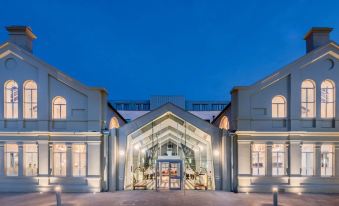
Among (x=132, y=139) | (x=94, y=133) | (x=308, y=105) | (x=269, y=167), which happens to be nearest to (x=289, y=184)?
(x=269, y=167)

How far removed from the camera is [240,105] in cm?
1867

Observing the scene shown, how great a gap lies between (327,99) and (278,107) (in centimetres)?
343

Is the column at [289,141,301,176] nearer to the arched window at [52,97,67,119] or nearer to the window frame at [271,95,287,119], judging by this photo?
the window frame at [271,95,287,119]

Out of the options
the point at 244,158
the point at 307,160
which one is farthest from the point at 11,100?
the point at 307,160

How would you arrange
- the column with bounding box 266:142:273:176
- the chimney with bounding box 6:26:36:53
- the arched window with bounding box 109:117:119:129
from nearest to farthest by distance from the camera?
the column with bounding box 266:142:273:176, the chimney with bounding box 6:26:36:53, the arched window with bounding box 109:117:119:129

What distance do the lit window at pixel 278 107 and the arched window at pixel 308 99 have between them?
51.2 inches

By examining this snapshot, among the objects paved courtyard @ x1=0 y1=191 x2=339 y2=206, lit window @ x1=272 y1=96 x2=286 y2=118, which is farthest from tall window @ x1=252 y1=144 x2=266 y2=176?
lit window @ x1=272 y1=96 x2=286 y2=118

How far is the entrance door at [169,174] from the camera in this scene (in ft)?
64.7

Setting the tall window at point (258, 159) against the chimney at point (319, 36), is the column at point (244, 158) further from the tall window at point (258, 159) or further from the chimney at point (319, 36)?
the chimney at point (319, 36)

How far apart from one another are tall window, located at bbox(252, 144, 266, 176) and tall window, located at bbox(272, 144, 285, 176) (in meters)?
0.69

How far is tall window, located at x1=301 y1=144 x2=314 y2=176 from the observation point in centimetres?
1883

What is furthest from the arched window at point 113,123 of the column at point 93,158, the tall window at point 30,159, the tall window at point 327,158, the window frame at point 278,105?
the tall window at point 327,158

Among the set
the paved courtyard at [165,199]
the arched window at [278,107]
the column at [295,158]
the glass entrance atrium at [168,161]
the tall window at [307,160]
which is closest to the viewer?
the paved courtyard at [165,199]

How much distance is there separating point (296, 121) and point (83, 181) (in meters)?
14.7
